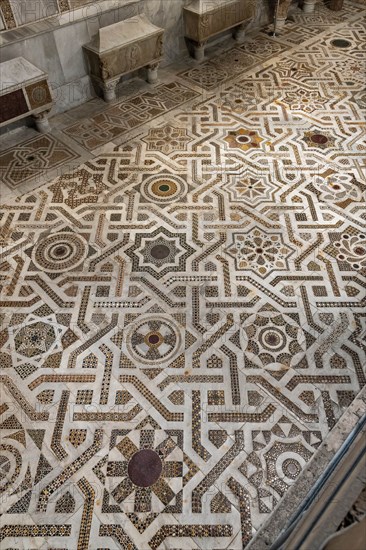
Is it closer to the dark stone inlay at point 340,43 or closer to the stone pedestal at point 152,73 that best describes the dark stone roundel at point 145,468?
the stone pedestal at point 152,73

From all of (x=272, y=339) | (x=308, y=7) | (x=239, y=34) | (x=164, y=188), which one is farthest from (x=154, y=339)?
(x=308, y=7)

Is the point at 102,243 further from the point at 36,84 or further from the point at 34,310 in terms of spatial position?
the point at 36,84

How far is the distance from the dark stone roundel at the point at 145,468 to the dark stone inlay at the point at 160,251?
1023mm

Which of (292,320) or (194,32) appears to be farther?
(194,32)

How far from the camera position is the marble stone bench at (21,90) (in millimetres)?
2770

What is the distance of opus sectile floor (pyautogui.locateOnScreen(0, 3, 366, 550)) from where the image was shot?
5.35 ft

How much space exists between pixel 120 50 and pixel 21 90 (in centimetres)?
79

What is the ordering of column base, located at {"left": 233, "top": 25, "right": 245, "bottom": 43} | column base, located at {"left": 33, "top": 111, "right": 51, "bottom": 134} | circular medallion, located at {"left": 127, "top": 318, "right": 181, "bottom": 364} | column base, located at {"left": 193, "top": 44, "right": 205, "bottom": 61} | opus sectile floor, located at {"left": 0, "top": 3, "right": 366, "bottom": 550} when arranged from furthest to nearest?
1. column base, located at {"left": 233, "top": 25, "right": 245, "bottom": 43}
2. column base, located at {"left": 193, "top": 44, "right": 205, "bottom": 61}
3. column base, located at {"left": 33, "top": 111, "right": 51, "bottom": 134}
4. circular medallion, located at {"left": 127, "top": 318, "right": 181, "bottom": 364}
5. opus sectile floor, located at {"left": 0, "top": 3, "right": 366, "bottom": 550}

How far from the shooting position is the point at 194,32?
3.68m

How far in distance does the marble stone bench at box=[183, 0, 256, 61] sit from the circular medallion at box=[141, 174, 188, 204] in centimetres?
157

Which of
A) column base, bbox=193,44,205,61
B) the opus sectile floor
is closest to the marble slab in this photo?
the opus sectile floor

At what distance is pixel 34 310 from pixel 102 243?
53cm

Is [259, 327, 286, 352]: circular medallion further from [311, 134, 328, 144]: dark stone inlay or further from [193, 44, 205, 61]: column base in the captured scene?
[193, 44, 205, 61]: column base

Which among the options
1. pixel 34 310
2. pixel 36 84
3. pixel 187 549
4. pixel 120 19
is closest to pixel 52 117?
pixel 36 84
